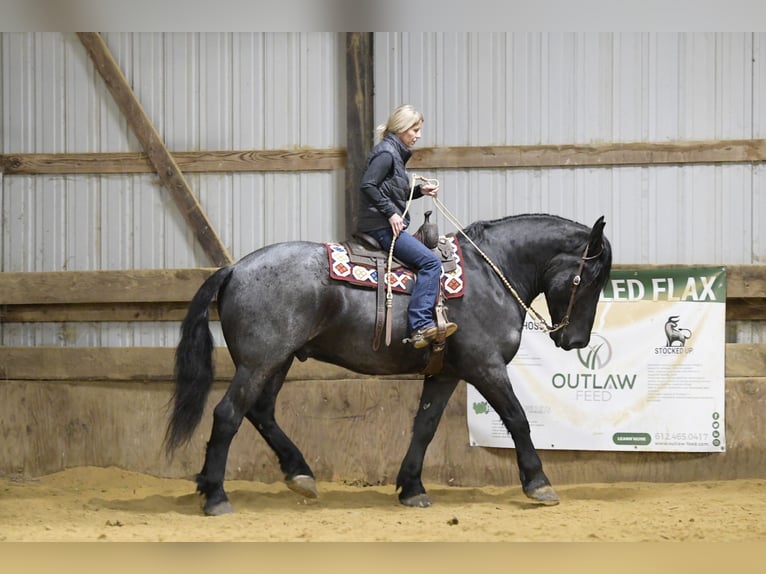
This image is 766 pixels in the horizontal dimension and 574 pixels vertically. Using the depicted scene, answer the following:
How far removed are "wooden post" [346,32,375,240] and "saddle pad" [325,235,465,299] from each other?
1646 millimetres

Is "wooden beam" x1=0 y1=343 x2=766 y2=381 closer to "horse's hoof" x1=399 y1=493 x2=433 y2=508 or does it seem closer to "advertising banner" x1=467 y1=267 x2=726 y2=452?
"advertising banner" x1=467 y1=267 x2=726 y2=452

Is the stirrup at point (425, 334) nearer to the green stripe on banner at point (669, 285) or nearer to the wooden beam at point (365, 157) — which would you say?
the green stripe on banner at point (669, 285)

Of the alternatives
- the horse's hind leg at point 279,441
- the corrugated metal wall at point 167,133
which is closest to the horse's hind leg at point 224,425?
the horse's hind leg at point 279,441

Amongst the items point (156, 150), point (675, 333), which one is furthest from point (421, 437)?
point (156, 150)

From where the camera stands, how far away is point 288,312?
523 cm

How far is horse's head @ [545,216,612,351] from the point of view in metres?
5.62

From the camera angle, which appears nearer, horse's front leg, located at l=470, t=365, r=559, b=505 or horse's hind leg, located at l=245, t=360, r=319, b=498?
horse's front leg, located at l=470, t=365, r=559, b=505

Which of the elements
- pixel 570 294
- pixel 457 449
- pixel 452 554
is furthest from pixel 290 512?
pixel 452 554

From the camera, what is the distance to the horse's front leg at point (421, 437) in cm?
577

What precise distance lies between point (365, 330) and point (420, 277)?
470 millimetres

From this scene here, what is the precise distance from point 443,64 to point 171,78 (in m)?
2.26

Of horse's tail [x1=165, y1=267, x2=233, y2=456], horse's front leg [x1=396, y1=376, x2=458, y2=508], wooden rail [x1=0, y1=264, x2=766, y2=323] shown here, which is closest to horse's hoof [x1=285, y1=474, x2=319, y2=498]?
horse's front leg [x1=396, y1=376, x2=458, y2=508]

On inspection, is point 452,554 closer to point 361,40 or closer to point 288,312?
point 288,312

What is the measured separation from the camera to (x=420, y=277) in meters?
5.31
